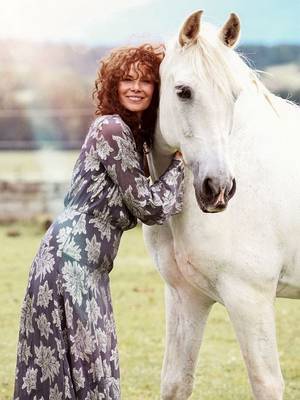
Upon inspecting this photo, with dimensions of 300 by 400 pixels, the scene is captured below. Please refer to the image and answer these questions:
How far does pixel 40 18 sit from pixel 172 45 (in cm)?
2255

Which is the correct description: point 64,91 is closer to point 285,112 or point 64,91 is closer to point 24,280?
point 24,280

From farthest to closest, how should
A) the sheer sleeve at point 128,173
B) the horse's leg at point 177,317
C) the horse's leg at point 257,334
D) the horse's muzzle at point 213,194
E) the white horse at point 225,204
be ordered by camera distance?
1. the horse's leg at point 177,317
2. the horse's leg at point 257,334
3. the sheer sleeve at point 128,173
4. the white horse at point 225,204
5. the horse's muzzle at point 213,194

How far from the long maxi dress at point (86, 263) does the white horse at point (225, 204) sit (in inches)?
7.8

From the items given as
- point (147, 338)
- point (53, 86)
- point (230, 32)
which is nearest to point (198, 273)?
point (230, 32)

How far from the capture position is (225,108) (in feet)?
9.90

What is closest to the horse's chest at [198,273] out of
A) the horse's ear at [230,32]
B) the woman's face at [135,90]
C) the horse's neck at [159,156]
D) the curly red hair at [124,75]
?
the horse's neck at [159,156]

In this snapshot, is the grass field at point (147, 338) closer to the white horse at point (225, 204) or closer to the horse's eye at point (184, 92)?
the white horse at point (225, 204)

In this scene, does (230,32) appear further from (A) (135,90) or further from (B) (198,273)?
(B) (198,273)

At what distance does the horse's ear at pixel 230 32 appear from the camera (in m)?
3.07

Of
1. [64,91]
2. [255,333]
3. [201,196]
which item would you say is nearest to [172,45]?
[201,196]

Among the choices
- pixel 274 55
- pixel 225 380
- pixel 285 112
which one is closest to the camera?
pixel 285 112

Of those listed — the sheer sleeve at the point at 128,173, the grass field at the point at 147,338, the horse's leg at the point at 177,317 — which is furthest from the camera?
the grass field at the point at 147,338

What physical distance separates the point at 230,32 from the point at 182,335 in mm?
1290

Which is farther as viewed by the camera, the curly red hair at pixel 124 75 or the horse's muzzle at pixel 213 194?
the curly red hair at pixel 124 75
